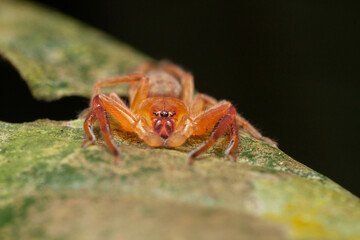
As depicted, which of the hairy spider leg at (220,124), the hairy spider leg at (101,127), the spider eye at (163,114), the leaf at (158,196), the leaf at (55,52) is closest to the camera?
the leaf at (158,196)

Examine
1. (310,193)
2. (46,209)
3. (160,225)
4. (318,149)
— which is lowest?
(318,149)

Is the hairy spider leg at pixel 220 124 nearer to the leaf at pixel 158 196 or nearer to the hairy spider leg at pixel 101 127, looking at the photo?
the leaf at pixel 158 196

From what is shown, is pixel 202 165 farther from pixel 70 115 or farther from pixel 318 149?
pixel 318 149

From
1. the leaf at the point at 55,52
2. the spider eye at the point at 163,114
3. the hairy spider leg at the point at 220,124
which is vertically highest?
the hairy spider leg at the point at 220,124

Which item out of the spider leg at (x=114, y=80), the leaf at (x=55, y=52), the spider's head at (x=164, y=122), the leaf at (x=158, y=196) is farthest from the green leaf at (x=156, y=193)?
the leaf at (x=55, y=52)

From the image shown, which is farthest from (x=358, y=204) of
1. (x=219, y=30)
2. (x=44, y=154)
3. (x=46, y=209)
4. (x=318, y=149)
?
(x=219, y=30)

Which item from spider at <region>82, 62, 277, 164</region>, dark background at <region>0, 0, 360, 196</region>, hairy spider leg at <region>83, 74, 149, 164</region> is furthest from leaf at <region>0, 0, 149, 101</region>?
hairy spider leg at <region>83, 74, 149, 164</region>

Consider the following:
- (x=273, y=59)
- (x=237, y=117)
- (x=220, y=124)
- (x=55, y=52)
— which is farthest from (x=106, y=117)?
(x=273, y=59)
